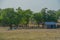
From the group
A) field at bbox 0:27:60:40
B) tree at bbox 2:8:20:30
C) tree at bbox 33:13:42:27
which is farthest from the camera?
tree at bbox 33:13:42:27

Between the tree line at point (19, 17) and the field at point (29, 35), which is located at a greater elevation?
the tree line at point (19, 17)

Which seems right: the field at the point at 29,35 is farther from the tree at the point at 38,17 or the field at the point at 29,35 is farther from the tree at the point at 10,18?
the tree at the point at 38,17

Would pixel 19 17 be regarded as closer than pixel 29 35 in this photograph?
No

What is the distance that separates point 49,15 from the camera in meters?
75.1

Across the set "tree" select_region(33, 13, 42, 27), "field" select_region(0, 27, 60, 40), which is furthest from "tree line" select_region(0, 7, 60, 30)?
"field" select_region(0, 27, 60, 40)

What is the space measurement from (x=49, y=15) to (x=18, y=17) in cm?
1725

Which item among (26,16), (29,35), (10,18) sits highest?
(26,16)

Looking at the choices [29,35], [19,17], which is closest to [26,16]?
[19,17]

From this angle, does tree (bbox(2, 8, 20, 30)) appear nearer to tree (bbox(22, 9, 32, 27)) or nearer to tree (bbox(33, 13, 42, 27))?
tree (bbox(22, 9, 32, 27))

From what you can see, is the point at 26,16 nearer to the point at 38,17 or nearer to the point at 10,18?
the point at 38,17

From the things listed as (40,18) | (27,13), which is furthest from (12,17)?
(40,18)

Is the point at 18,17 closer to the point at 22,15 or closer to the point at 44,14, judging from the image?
the point at 22,15

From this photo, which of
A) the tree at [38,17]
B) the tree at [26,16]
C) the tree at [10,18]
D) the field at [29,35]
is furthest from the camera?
the tree at [38,17]

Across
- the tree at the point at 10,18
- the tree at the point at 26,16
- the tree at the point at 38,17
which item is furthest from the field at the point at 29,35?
the tree at the point at 38,17
